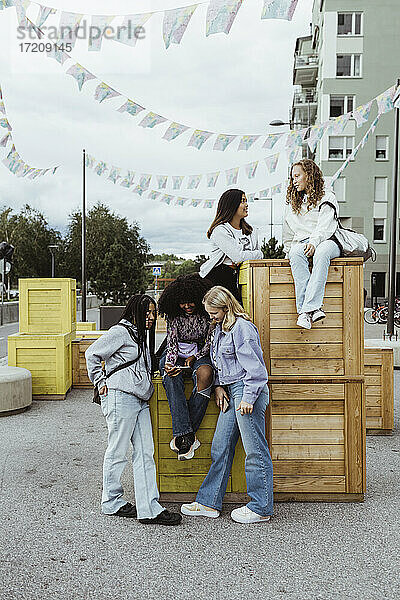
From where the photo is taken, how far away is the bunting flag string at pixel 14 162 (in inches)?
395

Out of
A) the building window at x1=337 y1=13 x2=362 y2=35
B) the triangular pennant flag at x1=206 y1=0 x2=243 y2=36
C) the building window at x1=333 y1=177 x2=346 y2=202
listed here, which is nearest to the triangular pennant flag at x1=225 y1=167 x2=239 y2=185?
the triangular pennant flag at x1=206 y1=0 x2=243 y2=36

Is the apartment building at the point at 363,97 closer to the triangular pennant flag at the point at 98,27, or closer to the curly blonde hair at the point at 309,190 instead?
the triangular pennant flag at the point at 98,27

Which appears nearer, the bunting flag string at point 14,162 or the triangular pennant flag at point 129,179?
the bunting flag string at point 14,162

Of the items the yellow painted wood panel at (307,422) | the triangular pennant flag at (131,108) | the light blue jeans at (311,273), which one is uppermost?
the triangular pennant flag at (131,108)

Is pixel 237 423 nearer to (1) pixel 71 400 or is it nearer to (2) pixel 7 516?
A: (2) pixel 7 516

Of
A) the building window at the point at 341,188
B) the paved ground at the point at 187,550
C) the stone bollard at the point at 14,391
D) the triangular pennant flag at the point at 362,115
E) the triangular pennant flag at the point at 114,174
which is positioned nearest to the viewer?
the paved ground at the point at 187,550

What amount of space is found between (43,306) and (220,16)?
17.2ft

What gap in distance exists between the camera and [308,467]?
18.2ft

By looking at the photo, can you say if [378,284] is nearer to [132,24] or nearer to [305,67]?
[305,67]

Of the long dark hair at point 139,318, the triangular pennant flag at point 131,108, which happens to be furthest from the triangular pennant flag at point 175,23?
the long dark hair at point 139,318

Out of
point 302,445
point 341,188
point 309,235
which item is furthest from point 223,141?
point 341,188

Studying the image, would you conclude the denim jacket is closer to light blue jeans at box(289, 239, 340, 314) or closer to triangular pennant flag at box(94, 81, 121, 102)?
light blue jeans at box(289, 239, 340, 314)

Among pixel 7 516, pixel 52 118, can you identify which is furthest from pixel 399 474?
pixel 52 118

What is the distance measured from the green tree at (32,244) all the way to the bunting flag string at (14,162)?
119 ft
